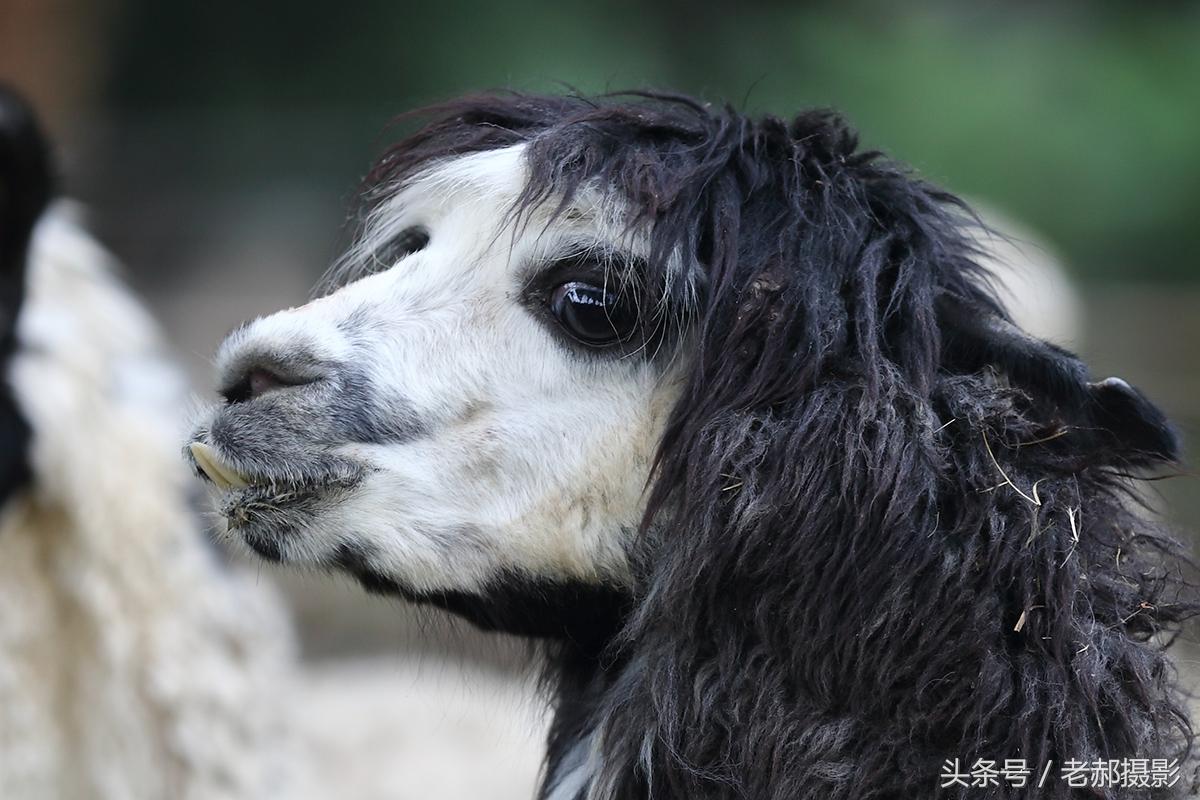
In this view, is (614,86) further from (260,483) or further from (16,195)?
(260,483)

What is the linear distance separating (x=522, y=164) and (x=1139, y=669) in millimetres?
1154

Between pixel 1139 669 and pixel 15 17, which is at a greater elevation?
pixel 1139 669

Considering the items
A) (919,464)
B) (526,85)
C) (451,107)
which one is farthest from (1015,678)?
(526,85)

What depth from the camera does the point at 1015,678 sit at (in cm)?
190

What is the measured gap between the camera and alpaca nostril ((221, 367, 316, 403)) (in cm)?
200

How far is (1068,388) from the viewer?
199 centimetres

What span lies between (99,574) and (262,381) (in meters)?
1.88

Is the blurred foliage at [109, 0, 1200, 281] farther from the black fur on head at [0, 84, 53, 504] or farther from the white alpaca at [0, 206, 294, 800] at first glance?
the black fur on head at [0, 84, 53, 504]

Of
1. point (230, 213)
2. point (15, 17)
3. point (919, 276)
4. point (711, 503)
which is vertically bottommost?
point (230, 213)

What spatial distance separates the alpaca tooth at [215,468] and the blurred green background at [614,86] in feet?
22.5

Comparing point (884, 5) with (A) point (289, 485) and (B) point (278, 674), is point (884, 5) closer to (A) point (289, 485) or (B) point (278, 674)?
(B) point (278, 674)

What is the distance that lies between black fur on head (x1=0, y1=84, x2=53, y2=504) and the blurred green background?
533 cm

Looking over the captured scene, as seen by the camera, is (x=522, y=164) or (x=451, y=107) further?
(x=451, y=107)

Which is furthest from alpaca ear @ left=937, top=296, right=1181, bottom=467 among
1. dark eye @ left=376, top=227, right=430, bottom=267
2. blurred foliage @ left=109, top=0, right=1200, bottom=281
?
blurred foliage @ left=109, top=0, right=1200, bottom=281
